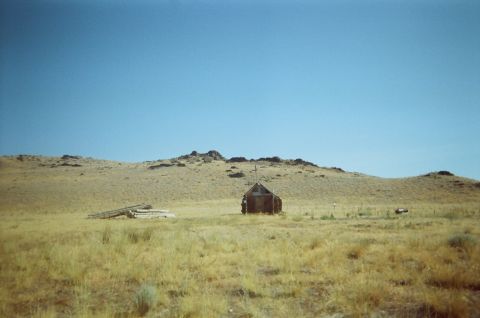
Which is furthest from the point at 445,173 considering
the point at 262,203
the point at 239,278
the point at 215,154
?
the point at 239,278

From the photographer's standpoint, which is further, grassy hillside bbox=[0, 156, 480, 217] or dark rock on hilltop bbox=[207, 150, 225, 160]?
dark rock on hilltop bbox=[207, 150, 225, 160]

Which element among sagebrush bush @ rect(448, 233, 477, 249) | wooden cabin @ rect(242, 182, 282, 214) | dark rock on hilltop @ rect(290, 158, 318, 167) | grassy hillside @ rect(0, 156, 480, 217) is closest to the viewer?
sagebrush bush @ rect(448, 233, 477, 249)

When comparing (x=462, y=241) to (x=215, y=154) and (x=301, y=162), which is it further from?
(x=215, y=154)

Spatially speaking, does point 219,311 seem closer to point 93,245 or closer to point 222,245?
point 222,245

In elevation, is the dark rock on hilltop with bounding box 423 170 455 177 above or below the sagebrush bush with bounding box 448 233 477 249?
above

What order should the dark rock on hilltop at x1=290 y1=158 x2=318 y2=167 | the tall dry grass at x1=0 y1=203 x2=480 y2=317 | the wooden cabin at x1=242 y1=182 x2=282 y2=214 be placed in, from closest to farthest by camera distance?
the tall dry grass at x1=0 y1=203 x2=480 y2=317 < the wooden cabin at x1=242 y1=182 x2=282 y2=214 < the dark rock on hilltop at x1=290 y1=158 x2=318 y2=167

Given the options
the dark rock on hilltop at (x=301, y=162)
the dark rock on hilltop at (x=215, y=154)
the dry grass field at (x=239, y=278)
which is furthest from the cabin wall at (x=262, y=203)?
the dark rock on hilltop at (x=215, y=154)

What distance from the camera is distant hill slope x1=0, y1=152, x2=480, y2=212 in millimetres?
56816

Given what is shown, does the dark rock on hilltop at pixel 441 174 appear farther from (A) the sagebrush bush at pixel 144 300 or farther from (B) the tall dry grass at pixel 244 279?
(A) the sagebrush bush at pixel 144 300

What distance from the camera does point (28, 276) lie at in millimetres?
8898

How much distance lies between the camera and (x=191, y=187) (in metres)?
70.0

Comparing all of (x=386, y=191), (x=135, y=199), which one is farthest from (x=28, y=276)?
(x=386, y=191)

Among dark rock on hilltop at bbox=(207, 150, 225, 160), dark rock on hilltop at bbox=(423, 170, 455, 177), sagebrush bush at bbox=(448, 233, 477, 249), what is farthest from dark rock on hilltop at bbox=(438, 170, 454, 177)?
sagebrush bush at bbox=(448, 233, 477, 249)

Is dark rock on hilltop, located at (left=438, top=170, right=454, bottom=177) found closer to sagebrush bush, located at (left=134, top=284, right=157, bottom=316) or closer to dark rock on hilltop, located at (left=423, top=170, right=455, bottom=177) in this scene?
dark rock on hilltop, located at (left=423, top=170, right=455, bottom=177)
